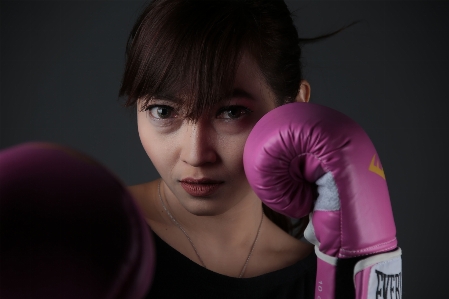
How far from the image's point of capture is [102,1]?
200 centimetres

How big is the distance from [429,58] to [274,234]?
3.02 feet

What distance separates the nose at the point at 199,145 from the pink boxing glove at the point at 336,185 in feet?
0.48

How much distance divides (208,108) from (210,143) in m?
0.07

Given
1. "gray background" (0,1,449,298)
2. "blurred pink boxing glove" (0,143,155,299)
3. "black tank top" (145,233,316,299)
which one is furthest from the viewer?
"gray background" (0,1,449,298)

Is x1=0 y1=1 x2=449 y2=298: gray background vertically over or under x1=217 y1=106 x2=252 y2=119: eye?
under

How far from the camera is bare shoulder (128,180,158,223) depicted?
143 centimetres

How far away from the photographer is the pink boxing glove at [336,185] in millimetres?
998

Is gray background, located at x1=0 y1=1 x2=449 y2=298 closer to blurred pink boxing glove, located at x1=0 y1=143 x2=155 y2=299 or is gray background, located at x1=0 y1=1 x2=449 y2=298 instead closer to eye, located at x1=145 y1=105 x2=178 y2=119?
eye, located at x1=145 y1=105 x2=178 y2=119

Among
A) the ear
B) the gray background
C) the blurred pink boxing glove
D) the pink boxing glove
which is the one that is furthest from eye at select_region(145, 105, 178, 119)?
the gray background

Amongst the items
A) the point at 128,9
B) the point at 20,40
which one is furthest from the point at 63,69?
the point at 128,9

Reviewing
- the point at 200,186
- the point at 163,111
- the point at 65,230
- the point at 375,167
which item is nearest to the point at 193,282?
the point at 200,186

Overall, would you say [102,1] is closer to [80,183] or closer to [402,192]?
[402,192]

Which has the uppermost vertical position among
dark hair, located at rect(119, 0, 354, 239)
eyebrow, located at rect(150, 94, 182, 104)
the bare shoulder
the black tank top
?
dark hair, located at rect(119, 0, 354, 239)

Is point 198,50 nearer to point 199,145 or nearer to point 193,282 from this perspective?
point 199,145
